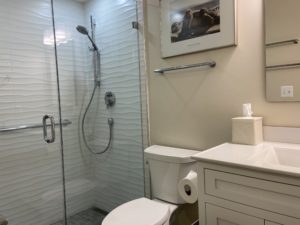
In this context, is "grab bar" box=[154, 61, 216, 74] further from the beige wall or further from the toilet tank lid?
the toilet tank lid

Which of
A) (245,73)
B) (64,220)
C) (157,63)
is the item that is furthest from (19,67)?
(245,73)

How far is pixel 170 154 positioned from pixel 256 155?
0.67 m

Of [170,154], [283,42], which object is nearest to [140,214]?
[170,154]

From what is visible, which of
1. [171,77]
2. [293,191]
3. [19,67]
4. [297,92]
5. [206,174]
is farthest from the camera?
[19,67]

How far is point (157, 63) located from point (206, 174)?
1.10m

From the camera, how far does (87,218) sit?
2.37 m

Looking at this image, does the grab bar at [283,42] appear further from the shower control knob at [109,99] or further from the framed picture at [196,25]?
the shower control knob at [109,99]

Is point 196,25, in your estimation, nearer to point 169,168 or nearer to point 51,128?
point 169,168

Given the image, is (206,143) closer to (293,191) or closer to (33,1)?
(293,191)

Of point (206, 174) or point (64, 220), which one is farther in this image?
point (64, 220)

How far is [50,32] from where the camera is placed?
220 cm

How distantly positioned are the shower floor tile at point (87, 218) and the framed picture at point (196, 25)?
1.63m

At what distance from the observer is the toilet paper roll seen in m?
1.48

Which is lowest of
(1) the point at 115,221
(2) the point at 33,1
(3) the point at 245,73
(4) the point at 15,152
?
(1) the point at 115,221
